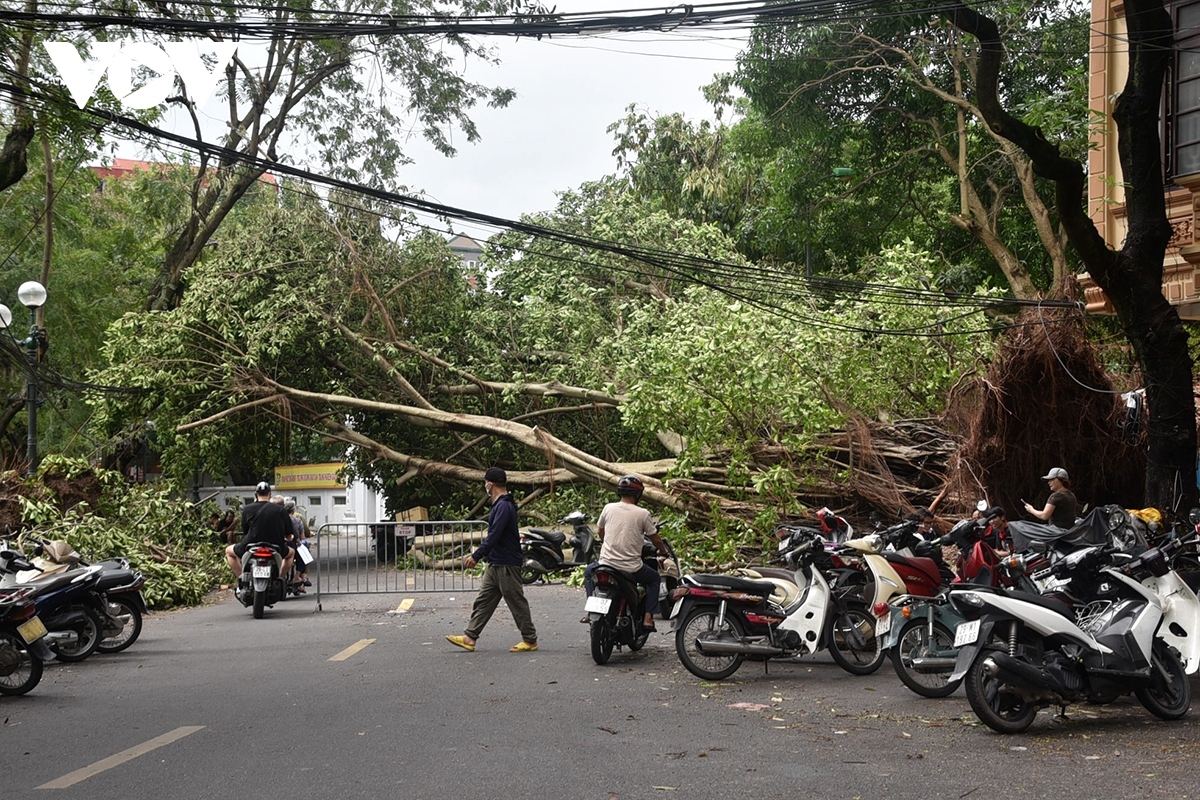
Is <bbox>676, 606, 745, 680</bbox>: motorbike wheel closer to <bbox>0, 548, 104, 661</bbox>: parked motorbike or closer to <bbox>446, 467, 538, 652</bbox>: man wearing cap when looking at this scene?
<bbox>446, 467, 538, 652</bbox>: man wearing cap

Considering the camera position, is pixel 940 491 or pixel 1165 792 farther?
pixel 940 491

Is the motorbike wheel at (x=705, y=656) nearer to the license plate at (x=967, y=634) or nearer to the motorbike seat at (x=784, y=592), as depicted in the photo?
the motorbike seat at (x=784, y=592)

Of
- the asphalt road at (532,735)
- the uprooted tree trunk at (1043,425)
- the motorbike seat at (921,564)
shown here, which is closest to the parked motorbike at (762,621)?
the asphalt road at (532,735)

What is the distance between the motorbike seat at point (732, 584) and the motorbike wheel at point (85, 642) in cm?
551

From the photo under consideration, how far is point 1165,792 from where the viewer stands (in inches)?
208

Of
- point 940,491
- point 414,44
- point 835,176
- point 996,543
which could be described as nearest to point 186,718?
point 996,543

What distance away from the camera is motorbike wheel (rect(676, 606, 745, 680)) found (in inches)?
346

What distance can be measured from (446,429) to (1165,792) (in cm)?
1614

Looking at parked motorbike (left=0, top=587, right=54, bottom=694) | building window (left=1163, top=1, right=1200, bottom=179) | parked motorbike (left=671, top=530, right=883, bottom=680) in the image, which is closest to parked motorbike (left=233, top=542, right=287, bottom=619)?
parked motorbike (left=0, top=587, right=54, bottom=694)

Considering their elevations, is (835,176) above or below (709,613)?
above

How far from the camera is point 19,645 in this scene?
8.19 meters

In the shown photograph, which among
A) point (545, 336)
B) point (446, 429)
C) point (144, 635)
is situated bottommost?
point (144, 635)

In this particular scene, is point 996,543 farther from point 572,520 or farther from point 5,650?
point 5,650

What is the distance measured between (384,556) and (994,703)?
10.4m
